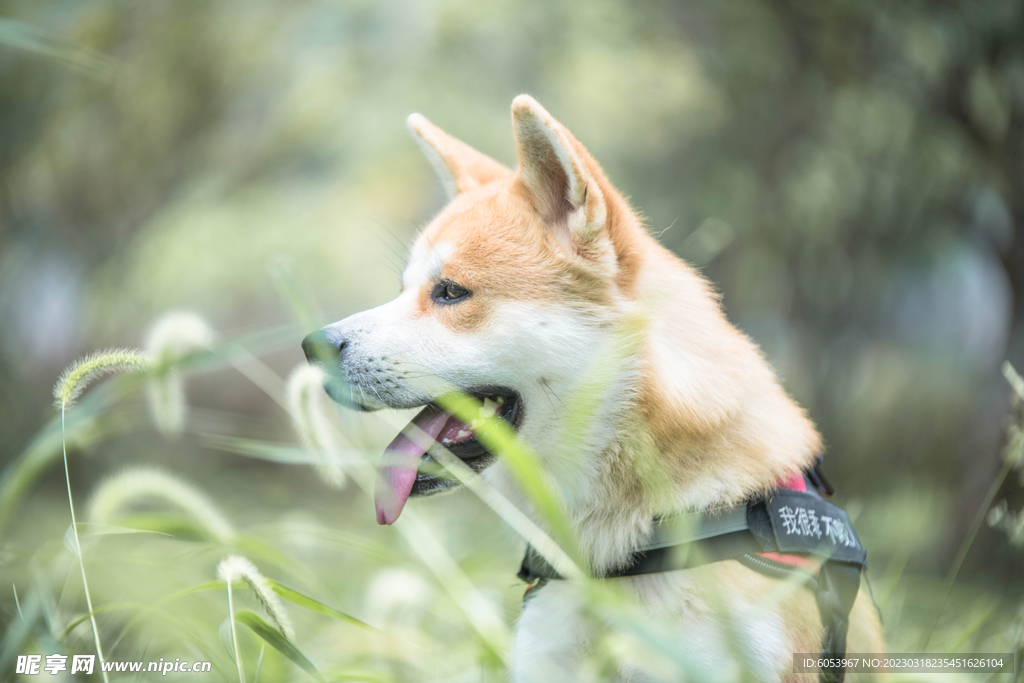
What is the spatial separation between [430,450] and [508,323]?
42 cm

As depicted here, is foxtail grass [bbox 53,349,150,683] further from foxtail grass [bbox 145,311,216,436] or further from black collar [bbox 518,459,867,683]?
black collar [bbox 518,459,867,683]

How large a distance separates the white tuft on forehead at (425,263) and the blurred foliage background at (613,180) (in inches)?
67.4

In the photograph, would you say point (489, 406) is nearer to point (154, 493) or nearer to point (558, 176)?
point (558, 176)

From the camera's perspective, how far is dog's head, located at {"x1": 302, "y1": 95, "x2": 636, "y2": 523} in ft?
5.85

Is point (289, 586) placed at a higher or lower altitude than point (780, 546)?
lower

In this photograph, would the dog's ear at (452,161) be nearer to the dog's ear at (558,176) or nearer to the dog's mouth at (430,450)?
the dog's ear at (558,176)

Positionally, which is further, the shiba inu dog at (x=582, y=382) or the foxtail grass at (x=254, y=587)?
the shiba inu dog at (x=582, y=382)

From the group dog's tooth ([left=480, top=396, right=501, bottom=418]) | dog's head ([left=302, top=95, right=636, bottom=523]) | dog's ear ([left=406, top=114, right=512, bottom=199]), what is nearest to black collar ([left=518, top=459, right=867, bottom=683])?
dog's head ([left=302, top=95, right=636, bottom=523])

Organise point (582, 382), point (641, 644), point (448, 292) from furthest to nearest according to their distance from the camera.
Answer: point (448, 292)
point (582, 382)
point (641, 644)

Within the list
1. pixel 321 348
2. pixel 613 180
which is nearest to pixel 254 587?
pixel 321 348

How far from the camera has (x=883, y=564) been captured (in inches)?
152

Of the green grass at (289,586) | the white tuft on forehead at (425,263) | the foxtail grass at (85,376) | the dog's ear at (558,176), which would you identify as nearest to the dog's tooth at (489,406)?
the green grass at (289,586)

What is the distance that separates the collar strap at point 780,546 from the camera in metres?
1.58

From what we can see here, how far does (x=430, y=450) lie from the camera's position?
1687 millimetres
